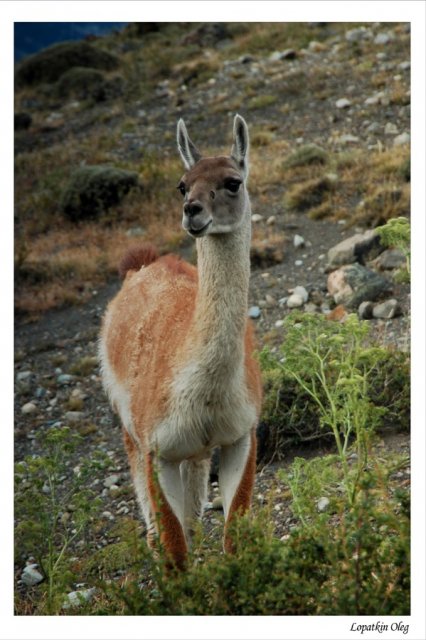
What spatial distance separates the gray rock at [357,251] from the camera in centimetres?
1116

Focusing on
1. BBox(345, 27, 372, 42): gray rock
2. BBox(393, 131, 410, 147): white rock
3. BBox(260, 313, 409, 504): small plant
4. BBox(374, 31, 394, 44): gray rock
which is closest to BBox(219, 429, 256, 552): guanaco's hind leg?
BBox(260, 313, 409, 504): small plant

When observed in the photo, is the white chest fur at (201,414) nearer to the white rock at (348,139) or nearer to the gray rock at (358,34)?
the white rock at (348,139)

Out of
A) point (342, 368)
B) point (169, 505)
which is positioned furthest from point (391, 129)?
point (169, 505)

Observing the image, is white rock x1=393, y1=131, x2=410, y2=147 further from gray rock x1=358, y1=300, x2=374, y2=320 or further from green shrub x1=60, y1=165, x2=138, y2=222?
gray rock x1=358, y1=300, x2=374, y2=320

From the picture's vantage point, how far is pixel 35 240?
51.8 feet

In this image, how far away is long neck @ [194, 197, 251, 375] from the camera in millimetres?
5012

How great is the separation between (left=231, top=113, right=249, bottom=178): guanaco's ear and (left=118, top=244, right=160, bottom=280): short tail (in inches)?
89.0

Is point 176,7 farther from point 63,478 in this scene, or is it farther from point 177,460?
point 63,478

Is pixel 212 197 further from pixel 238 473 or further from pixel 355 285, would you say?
pixel 355 285

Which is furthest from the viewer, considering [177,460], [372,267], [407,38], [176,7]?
[407,38]

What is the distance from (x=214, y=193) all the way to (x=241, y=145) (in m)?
0.57

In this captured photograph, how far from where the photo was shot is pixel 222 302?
197 inches
